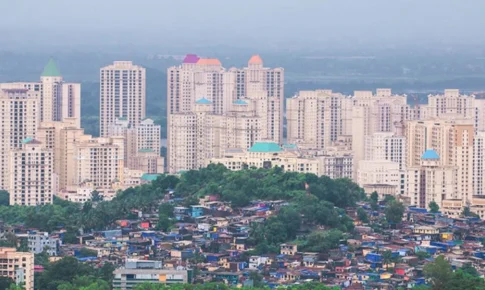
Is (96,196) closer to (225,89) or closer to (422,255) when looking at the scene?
(422,255)

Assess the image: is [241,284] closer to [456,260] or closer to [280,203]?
[456,260]

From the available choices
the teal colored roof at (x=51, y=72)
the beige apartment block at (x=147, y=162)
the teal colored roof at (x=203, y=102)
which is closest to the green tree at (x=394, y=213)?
the beige apartment block at (x=147, y=162)

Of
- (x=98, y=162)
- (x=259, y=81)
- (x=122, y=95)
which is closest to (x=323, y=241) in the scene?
(x=98, y=162)

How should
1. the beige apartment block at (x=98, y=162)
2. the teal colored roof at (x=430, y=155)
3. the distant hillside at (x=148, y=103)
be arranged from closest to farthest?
the teal colored roof at (x=430, y=155), the beige apartment block at (x=98, y=162), the distant hillside at (x=148, y=103)

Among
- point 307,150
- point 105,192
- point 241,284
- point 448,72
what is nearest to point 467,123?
point 307,150

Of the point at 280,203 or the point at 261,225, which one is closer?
the point at 261,225

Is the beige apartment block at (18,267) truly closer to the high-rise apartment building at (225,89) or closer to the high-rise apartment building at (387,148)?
the high-rise apartment building at (387,148)
